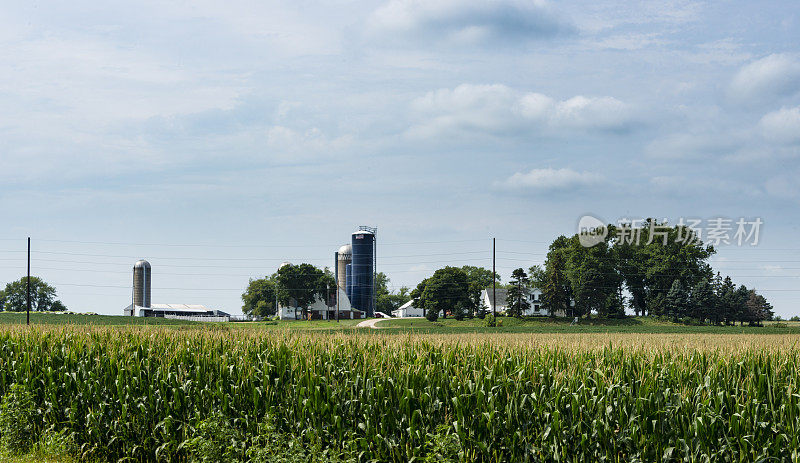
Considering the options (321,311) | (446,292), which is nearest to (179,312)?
(321,311)

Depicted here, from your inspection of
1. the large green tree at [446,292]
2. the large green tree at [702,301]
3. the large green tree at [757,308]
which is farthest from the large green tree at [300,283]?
the large green tree at [757,308]

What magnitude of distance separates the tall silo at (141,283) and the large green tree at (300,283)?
26122mm

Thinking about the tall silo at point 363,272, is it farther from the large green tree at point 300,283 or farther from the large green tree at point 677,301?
the large green tree at point 677,301

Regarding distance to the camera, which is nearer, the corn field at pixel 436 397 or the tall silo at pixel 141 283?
the corn field at pixel 436 397

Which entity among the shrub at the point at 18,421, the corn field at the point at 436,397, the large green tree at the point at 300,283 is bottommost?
the shrub at the point at 18,421

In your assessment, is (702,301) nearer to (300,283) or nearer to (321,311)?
(300,283)

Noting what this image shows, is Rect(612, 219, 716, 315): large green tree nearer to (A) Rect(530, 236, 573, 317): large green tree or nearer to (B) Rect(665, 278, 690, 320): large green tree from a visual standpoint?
(B) Rect(665, 278, 690, 320): large green tree

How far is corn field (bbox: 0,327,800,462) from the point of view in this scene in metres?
9.12

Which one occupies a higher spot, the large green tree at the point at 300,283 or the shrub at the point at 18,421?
the large green tree at the point at 300,283

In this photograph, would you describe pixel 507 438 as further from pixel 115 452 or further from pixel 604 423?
pixel 115 452

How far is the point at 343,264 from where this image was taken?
13600 cm

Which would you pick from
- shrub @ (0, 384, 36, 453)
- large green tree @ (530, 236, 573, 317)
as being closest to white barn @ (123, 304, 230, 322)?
large green tree @ (530, 236, 573, 317)

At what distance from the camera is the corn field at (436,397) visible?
29.9 feet

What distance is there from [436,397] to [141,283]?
122620mm
